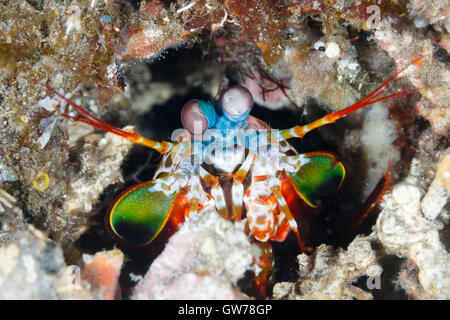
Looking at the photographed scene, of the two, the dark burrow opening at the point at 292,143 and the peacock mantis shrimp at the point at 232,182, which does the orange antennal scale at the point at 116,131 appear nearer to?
the peacock mantis shrimp at the point at 232,182

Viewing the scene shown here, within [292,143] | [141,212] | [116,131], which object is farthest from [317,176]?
[116,131]

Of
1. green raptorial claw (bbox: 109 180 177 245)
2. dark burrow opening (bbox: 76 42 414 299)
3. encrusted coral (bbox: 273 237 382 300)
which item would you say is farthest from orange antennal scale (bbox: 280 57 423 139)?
green raptorial claw (bbox: 109 180 177 245)

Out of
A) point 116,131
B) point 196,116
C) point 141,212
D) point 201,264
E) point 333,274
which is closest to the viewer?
point 201,264

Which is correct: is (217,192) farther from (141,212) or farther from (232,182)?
(141,212)

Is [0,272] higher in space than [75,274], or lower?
higher

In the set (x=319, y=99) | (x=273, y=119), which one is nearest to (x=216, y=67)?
(x=273, y=119)

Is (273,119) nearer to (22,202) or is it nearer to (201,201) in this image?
(201,201)
